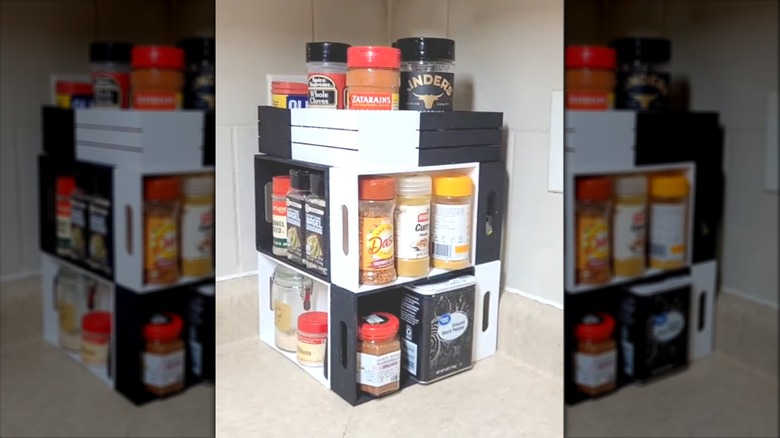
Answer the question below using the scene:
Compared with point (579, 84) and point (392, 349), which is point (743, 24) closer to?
point (579, 84)

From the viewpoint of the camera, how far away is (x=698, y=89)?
0.81 metres

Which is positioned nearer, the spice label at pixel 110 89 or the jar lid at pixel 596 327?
the spice label at pixel 110 89

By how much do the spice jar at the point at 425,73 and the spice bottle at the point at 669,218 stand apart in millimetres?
295

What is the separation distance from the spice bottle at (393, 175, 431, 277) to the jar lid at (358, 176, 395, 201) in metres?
0.03

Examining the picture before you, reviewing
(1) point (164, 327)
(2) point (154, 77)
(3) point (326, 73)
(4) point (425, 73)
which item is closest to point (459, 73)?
(4) point (425, 73)

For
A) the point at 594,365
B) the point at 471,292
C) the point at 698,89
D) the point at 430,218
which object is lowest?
the point at 594,365

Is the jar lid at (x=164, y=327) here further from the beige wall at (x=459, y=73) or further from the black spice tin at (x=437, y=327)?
the black spice tin at (x=437, y=327)

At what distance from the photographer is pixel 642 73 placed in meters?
0.80

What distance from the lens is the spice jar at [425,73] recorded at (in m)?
0.83

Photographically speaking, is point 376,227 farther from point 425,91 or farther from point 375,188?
point 425,91

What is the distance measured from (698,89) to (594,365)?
1.28ft

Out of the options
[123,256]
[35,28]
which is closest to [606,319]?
[123,256]

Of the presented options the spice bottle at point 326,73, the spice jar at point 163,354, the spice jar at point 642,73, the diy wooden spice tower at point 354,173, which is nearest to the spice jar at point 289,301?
the diy wooden spice tower at point 354,173

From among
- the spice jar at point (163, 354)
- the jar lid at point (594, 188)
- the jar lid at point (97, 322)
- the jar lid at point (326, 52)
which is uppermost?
the jar lid at point (326, 52)
